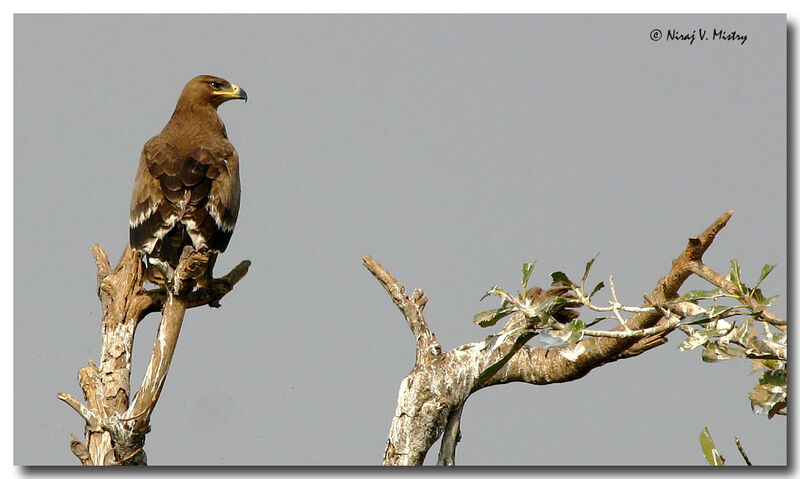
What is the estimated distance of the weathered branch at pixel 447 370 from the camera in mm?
5887

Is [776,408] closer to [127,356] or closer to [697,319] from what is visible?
[697,319]

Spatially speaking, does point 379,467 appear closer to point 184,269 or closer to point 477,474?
point 477,474

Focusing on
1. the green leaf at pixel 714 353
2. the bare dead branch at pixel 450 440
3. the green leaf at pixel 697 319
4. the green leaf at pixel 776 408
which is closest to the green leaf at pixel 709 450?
the green leaf at pixel 776 408

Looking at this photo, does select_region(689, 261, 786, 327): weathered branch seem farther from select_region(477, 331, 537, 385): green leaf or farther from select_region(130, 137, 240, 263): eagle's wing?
select_region(130, 137, 240, 263): eagle's wing

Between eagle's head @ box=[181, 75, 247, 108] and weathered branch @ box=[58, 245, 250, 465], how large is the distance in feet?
4.39

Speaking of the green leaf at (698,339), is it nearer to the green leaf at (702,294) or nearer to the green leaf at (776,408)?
the green leaf at (702,294)

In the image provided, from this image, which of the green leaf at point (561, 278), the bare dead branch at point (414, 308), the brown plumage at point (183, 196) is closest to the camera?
the green leaf at point (561, 278)

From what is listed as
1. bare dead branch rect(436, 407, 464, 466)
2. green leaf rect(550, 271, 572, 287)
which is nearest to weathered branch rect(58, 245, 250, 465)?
bare dead branch rect(436, 407, 464, 466)

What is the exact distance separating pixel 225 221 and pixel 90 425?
4.77ft

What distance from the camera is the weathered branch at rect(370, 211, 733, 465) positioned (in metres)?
5.89

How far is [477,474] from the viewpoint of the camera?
550 cm

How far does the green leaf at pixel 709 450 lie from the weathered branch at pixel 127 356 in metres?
2.96

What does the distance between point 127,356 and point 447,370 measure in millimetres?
1975

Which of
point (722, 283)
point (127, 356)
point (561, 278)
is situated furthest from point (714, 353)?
point (127, 356)
